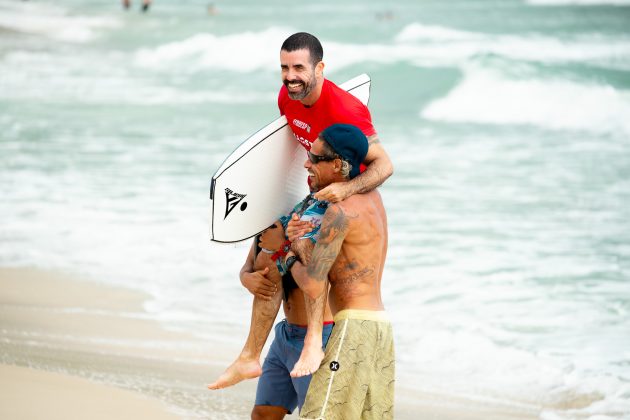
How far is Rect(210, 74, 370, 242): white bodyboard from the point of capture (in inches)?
179

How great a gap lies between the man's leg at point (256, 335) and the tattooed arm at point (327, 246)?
489 mm

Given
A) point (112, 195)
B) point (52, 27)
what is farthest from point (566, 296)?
point (52, 27)

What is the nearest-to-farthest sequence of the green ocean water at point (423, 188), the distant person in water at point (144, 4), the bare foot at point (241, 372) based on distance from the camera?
the bare foot at point (241, 372), the green ocean water at point (423, 188), the distant person in water at point (144, 4)

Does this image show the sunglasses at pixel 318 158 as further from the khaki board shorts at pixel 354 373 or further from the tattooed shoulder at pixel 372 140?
the khaki board shorts at pixel 354 373

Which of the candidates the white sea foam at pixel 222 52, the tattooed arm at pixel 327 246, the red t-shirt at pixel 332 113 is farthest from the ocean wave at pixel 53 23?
the tattooed arm at pixel 327 246

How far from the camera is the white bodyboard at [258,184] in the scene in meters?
4.54

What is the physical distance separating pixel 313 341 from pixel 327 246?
34 cm

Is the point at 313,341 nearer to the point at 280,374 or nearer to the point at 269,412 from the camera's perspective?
the point at 280,374

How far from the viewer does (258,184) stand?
4.61m

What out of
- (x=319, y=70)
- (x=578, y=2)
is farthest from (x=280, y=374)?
(x=578, y=2)

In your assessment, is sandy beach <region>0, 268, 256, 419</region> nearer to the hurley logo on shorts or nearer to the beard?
the hurley logo on shorts

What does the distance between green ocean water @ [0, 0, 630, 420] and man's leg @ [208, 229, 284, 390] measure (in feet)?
6.54

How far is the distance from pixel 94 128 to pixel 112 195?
565 cm

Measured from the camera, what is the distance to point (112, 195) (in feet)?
35.2
